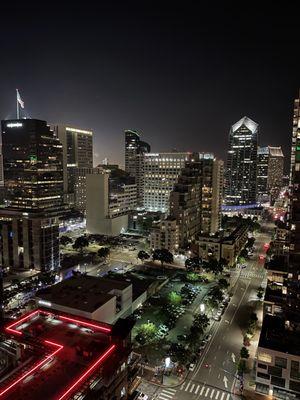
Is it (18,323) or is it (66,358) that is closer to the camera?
(66,358)

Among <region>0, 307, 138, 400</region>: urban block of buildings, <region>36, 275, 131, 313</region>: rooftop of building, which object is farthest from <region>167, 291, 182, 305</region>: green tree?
<region>0, 307, 138, 400</region>: urban block of buildings

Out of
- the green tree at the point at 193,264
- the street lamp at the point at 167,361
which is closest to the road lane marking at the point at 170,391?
the street lamp at the point at 167,361

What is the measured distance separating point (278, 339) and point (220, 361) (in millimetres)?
11272

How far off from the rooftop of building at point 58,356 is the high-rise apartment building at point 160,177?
140528mm

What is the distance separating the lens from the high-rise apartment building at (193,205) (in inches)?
4441

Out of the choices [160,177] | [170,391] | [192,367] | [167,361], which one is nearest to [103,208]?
[160,177]

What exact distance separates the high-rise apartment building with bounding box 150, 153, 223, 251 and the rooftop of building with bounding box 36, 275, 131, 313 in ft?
156

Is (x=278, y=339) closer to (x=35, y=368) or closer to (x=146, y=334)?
(x=146, y=334)

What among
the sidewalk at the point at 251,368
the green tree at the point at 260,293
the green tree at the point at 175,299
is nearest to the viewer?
the sidewalk at the point at 251,368

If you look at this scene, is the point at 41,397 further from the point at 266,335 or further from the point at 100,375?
the point at 266,335

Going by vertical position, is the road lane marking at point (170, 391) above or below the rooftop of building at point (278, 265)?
below

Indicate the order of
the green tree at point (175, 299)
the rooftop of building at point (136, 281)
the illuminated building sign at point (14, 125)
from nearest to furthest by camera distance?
the green tree at point (175, 299), the rooftop of building at point (136, 281), the illuminated building sign at point (14, 125)

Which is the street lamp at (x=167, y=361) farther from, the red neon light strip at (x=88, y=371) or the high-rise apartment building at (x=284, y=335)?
the red neon light strip at (x=88, y=371)

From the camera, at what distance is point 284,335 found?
5084cm
